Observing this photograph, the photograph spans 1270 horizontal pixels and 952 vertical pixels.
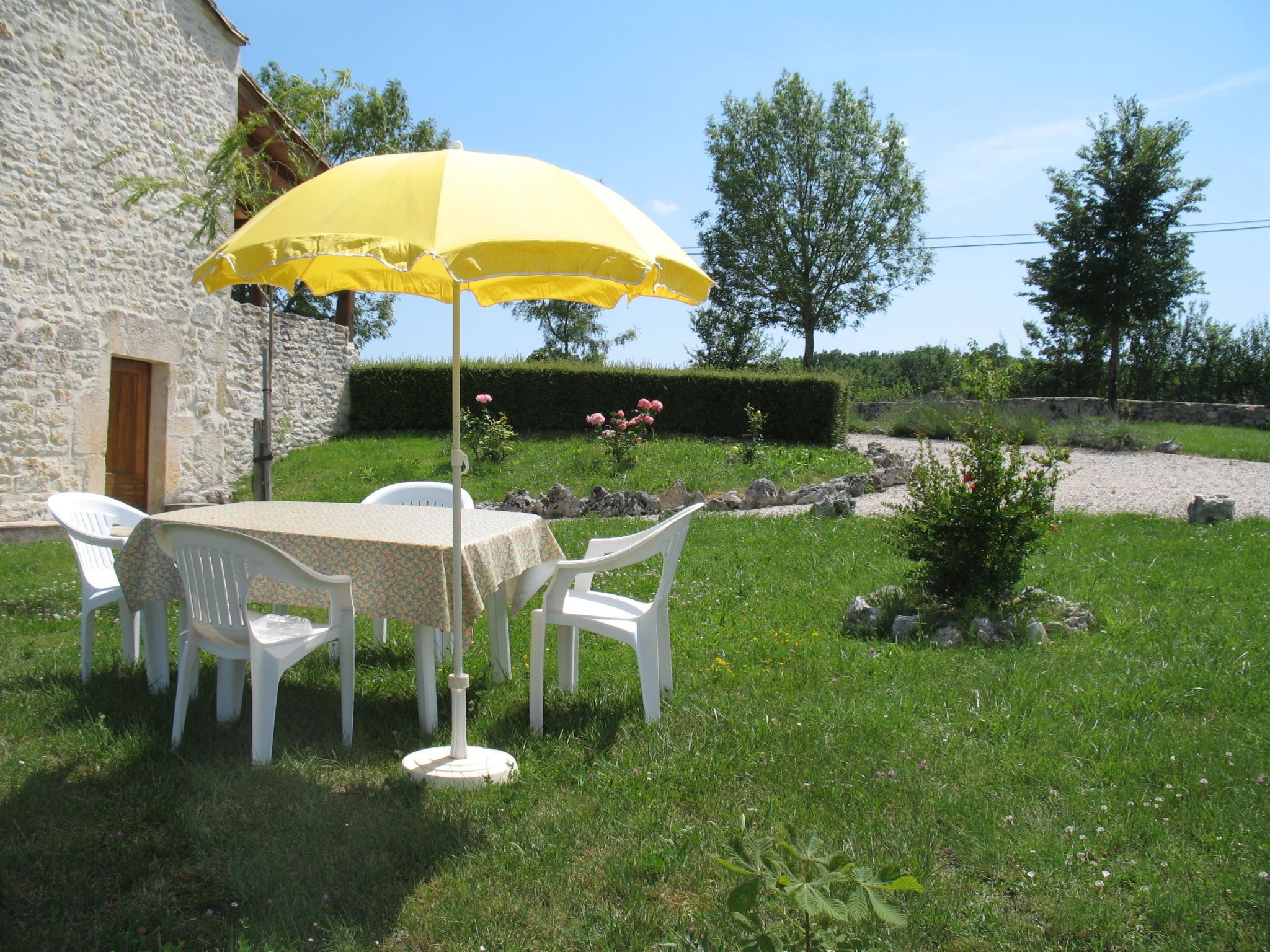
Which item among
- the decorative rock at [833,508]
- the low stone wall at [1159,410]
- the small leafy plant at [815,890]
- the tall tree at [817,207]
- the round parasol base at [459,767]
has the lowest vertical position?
the round parasol base at [459,767]

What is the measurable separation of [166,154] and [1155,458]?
15242mm

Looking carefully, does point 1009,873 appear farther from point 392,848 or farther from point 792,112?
point 792,112

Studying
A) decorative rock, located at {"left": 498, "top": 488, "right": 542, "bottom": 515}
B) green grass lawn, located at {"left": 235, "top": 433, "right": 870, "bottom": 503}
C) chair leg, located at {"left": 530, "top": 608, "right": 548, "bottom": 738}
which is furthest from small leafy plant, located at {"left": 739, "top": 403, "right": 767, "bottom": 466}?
chair leg, located at {"left": 530, "top": 608, "right": 548, "bottom": 738}

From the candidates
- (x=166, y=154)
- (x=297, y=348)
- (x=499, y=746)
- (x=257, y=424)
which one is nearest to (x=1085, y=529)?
(x=499, y=746)

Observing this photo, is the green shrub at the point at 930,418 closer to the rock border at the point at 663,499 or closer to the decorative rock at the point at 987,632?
the rock border at the point at 663,499

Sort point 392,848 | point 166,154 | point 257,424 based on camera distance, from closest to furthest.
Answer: point 392,848
point 257,424
point 166,154

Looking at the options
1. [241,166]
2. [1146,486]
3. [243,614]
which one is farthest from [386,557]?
[1146,486]

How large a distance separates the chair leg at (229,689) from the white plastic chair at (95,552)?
2.84 feet

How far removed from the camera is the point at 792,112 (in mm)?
30203

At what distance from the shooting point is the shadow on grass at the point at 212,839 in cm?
222

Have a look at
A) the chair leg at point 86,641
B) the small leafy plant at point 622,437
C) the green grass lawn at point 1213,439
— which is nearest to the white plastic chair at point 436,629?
the chair leg at point 86,641

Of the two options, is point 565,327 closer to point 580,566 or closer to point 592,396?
point 592,396

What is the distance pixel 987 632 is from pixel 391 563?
319 cm

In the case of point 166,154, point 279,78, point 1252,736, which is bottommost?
point 1252,736
